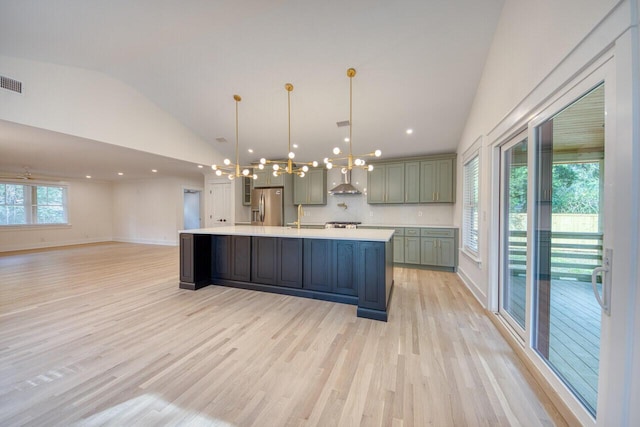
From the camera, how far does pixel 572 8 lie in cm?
147

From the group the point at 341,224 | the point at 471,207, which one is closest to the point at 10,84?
the point at 341,224

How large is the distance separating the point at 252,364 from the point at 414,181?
15.6 feet

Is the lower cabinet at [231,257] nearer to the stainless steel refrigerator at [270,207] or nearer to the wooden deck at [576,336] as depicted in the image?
the stainless steel refrigerator at [270,207]

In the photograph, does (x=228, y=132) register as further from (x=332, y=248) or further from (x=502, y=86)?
(x=502, y=86)

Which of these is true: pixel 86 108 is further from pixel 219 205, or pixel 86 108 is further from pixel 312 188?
pixel 312 188

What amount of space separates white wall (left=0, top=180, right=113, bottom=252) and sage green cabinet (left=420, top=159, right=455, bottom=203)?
11.3 m

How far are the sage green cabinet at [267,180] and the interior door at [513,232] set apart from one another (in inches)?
188

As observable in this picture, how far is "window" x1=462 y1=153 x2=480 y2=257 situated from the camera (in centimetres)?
370

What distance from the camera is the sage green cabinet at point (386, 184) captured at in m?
5.48

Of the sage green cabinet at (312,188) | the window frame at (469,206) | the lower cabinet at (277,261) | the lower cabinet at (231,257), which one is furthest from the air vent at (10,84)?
the window frame at (469,206)

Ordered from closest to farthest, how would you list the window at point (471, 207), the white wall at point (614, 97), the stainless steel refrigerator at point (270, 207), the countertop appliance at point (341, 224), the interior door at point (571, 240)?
the white wall at point (614, 97) < the interior door at point (571, 240) < the window at point (471, 207) < the countertop appliance at point (341, 224) < the stainless steel refrigerator at point (270, 207)

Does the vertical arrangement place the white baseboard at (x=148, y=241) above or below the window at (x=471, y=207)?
below

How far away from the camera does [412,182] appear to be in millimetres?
5371

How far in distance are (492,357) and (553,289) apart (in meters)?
0.75
